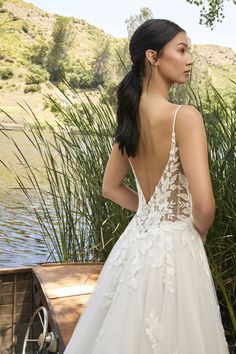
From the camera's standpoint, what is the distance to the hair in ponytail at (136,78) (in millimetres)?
1325

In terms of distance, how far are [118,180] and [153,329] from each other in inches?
22.3

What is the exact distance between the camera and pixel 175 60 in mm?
1316

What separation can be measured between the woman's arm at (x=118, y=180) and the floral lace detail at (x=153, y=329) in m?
0.52

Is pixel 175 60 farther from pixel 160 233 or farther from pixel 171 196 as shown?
pixel 160 233

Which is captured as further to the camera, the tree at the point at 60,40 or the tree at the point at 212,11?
the tree at the point at 60,40

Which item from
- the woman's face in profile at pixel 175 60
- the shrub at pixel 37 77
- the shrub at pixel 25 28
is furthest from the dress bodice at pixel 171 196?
the shrub at pixel 25 28

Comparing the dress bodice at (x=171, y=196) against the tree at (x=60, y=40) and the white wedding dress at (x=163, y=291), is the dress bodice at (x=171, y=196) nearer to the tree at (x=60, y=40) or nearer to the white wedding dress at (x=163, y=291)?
the white wedding dress at (x=163, y=291)

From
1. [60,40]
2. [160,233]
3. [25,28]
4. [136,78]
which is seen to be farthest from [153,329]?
[25,28]

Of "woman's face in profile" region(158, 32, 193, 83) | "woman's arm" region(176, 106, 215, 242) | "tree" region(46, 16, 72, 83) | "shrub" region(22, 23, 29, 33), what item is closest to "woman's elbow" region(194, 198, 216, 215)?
"woman's arm" region(176, 106, 215, 242)

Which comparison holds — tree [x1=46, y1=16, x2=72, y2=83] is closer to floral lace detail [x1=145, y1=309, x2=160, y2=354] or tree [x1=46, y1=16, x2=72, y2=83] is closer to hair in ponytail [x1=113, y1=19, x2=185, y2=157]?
hair in ponytail [x1=113, y1=19, x2=185, y2=157]

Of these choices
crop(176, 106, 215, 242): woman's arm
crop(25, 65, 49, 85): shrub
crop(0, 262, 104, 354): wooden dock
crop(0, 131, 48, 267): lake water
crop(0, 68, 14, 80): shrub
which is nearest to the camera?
crop(176, 106, 215, 242): woman's arm

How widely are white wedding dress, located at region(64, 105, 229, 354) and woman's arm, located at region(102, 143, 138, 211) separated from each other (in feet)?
0.80

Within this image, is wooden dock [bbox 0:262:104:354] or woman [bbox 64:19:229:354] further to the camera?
wooden dock [bbox 0:262:104:354]

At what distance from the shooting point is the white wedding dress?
122cm
